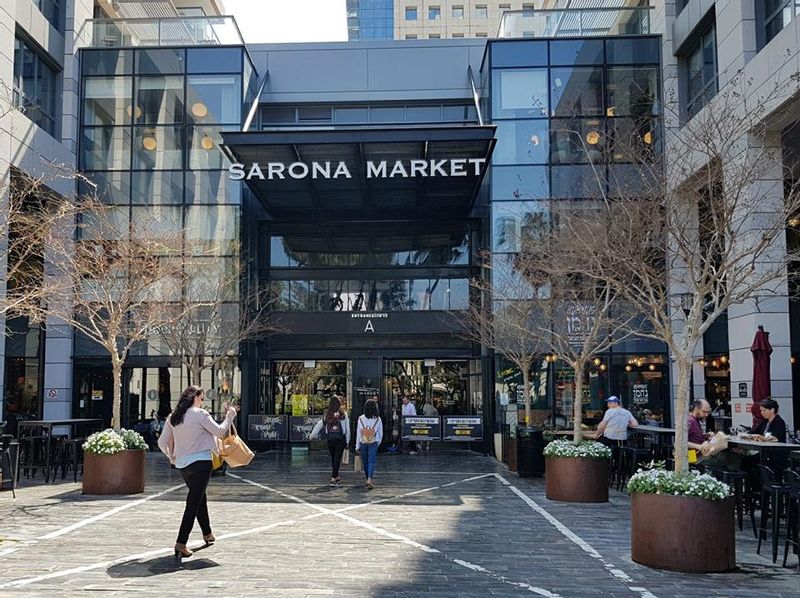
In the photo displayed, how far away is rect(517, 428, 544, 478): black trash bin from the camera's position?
16.4 meters

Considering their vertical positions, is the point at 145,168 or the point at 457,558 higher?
the point at 145,168

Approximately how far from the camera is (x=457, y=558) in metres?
8.57

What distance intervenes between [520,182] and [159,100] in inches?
432

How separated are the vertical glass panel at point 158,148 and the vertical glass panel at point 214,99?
79cm

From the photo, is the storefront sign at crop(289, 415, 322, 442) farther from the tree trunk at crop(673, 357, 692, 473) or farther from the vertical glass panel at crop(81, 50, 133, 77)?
the tree trunk at crop(673, 357, 692, 473)

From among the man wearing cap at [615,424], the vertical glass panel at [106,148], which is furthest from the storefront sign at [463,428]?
the vertical glass panel at [106,148]

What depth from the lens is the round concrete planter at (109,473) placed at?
13.2 m

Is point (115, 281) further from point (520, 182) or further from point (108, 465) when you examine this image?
point (520, 182)

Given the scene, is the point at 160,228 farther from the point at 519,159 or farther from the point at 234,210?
the point at 519,159

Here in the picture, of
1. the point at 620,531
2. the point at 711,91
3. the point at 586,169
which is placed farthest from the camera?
the point at 586,169

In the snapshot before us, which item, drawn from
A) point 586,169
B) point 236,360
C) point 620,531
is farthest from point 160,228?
point 620,531

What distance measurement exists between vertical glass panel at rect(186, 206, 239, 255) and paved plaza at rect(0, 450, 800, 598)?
968cm

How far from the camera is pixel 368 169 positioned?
21297 mm

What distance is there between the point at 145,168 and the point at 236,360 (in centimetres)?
626
